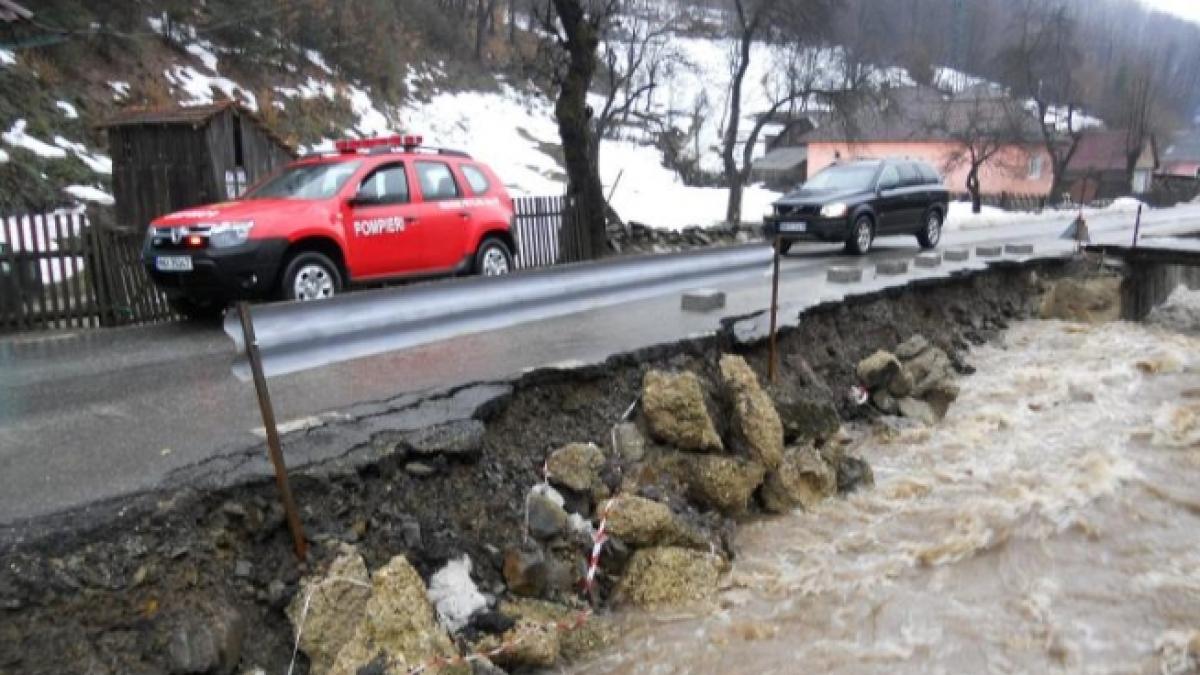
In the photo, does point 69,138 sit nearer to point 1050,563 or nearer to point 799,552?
point 799,552

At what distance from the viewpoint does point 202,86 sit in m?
25.1

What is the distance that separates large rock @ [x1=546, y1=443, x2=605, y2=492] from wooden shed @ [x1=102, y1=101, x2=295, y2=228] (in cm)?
792

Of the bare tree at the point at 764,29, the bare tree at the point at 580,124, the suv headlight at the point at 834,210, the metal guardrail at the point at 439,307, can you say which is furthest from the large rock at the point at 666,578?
the bare tree at the point at 764,29

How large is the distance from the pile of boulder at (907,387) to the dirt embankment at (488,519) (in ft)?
1.93

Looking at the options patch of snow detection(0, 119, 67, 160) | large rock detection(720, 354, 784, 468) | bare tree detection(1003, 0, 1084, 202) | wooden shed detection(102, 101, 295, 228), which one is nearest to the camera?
large rock detection(720, 354, 784, 468)

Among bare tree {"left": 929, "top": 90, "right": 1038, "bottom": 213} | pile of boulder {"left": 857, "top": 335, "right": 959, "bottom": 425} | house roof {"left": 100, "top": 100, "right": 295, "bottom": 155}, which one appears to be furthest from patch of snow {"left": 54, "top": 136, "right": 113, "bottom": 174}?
bare tree {"left": 929, "top": 90, "right": 1038, "bottom": 213}

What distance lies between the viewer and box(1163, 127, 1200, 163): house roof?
221 feet

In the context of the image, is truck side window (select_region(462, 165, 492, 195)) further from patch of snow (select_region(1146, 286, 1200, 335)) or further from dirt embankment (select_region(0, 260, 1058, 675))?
patch of snow (select_region(1146, 286, 1200, 335))

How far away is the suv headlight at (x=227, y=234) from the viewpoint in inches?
330

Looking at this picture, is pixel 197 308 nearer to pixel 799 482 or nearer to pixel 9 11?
pixel 9 11

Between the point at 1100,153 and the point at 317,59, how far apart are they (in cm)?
5145

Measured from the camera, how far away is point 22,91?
18.5 metres

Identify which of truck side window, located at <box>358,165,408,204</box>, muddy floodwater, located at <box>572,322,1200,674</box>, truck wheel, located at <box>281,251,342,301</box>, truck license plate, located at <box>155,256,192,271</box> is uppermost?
truck side window, located at <box>358,165,408,204</box>

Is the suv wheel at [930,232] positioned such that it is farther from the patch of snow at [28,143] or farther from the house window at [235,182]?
the patch of snow at [28,143]
